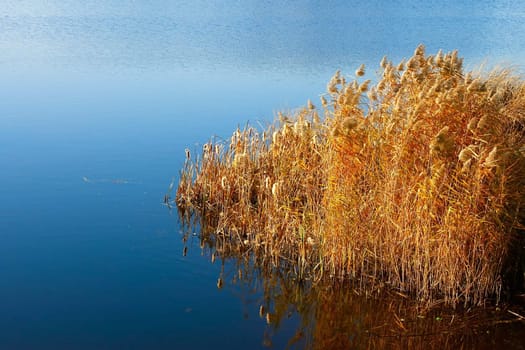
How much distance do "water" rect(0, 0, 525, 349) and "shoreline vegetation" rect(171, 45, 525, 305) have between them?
0.44 meters

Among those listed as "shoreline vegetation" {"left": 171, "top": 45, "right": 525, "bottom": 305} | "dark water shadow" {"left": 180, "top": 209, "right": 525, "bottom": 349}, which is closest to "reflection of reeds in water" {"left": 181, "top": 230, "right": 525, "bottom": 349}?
"dark water shadow" {"left": 180, "top": 209, "right": 525, "bottom": 349}

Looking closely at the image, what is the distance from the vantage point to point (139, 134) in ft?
32.9

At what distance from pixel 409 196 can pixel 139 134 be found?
564 cm

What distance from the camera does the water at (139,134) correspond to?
16.8 feet

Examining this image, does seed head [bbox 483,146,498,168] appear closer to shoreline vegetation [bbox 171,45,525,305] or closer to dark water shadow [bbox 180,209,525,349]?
shoreline vegetation [bbox 171,45,525,305]

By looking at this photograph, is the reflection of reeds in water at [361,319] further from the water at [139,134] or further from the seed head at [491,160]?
the seed head at [491,160]

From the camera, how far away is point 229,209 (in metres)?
6.77

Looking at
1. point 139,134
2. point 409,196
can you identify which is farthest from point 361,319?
point 139,134

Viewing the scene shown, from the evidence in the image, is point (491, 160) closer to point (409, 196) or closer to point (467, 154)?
point (467, 154)

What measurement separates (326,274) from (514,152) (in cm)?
170

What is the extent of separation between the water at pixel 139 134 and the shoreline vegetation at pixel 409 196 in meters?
0.44

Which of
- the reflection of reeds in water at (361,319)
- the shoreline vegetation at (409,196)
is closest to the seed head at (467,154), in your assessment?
the shoreline vegetation at (409,196)

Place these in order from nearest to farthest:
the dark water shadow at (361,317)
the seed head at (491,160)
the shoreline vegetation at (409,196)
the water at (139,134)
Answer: the seed head at (491,160)
the dark water shadow at (361,317)
the shoreline vegetation at (409,196)
the water at (139,134)

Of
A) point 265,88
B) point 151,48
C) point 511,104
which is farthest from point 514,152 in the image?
point 151,48
